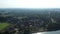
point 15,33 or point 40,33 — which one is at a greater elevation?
point 15,33

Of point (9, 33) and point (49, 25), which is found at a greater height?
point (9, 33)

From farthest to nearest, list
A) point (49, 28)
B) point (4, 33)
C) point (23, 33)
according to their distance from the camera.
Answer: point (49, 28)
point (23, 33)
point (4, 33)

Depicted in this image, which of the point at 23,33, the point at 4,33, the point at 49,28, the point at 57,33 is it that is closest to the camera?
the point at 4,33

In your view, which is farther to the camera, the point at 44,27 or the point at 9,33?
the point at 44,27

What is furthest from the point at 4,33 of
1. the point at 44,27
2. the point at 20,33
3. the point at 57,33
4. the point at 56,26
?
the point at 56,26

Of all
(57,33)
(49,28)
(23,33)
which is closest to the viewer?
(23,33)

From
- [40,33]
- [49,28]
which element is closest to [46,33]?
[40,33]

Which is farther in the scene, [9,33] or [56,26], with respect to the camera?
[56,26]

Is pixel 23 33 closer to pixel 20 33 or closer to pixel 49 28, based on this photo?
pixel 20 33

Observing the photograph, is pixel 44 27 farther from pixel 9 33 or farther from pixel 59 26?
pixel 9 33
